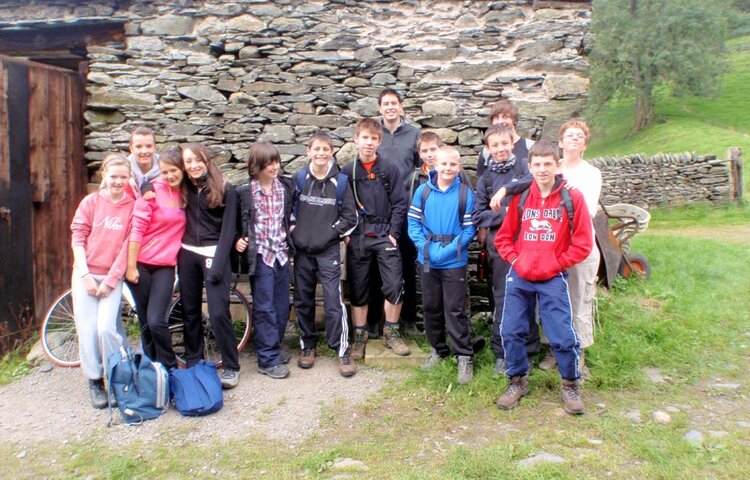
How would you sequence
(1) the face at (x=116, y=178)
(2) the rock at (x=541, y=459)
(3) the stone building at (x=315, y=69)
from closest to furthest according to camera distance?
1. (2) the rock at (x=541, y=459)
2. (1) the face at (x=116, y=178)
3. (3) the stone building at (x=315, y=69)

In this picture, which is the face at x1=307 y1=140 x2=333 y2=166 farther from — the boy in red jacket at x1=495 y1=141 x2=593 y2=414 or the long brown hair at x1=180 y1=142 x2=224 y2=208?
the boy in red jacket at x1=495 y1=141 x2=593 y2=414

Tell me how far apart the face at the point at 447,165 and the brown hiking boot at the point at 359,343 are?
1.52 m

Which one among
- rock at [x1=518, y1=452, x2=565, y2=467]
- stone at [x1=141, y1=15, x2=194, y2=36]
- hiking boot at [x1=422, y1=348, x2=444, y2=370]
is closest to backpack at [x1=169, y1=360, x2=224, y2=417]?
hiking boot at [x1=422, y1=348, x2=444, y2=370]

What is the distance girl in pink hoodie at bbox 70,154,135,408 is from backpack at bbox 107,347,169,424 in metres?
0.17

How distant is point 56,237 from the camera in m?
5.29

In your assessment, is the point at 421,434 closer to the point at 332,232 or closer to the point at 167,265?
the point at 332,232

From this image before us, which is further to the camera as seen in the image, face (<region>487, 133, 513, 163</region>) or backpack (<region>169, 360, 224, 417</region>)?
face (<region>487, 133, 513, 163</region>)

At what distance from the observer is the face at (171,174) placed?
4.01m

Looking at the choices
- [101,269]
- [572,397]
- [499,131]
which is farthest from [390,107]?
[572,397]

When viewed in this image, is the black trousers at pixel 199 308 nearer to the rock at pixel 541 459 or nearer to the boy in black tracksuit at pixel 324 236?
the boy in black tracksuit at pixel 324 236

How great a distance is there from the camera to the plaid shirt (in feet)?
14.1

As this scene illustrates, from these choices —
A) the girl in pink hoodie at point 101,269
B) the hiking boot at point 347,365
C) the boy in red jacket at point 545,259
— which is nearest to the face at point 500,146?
the boy in red jacket at point 545,259

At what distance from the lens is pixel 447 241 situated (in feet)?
13.8

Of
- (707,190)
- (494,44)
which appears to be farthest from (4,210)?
(707,190)
